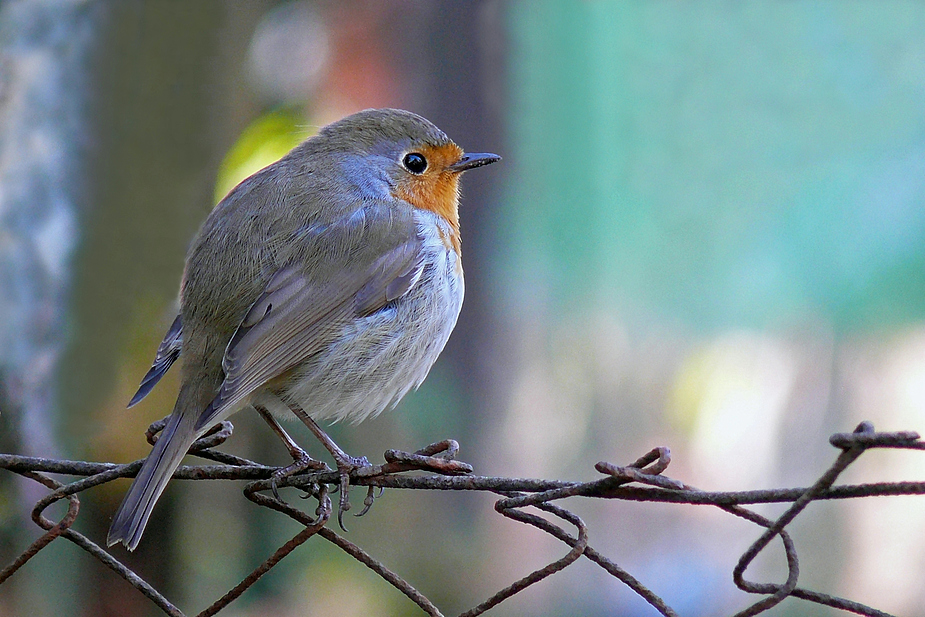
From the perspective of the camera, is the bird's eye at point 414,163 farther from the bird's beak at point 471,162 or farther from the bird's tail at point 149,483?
the bird's tail at point 149,483

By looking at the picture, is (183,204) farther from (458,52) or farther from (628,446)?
(628,446)

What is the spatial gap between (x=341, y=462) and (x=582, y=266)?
101 inches

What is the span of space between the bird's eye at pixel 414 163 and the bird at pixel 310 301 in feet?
0.44

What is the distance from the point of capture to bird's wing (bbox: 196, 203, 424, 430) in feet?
6.72

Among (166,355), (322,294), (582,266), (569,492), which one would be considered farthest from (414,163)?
(582,266)

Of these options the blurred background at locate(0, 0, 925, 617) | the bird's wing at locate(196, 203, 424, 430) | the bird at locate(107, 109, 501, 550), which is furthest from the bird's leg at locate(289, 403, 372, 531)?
the blurred background at locate(0, 0, 925, 617)

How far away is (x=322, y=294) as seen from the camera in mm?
2197

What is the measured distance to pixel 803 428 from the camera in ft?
14.0

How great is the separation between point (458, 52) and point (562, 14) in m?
0.50

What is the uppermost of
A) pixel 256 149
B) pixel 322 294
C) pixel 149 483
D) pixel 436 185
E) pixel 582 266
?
pixel 582 266

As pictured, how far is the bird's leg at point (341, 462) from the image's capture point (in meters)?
1.70

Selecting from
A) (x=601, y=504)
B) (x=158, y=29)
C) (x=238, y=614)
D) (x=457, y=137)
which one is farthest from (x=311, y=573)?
(x=158, y=29)

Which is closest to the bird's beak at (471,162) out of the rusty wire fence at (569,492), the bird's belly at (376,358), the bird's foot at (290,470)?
the bird's belly at (376,358)

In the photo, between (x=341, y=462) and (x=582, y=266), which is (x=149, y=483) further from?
(x=582, y=266)
